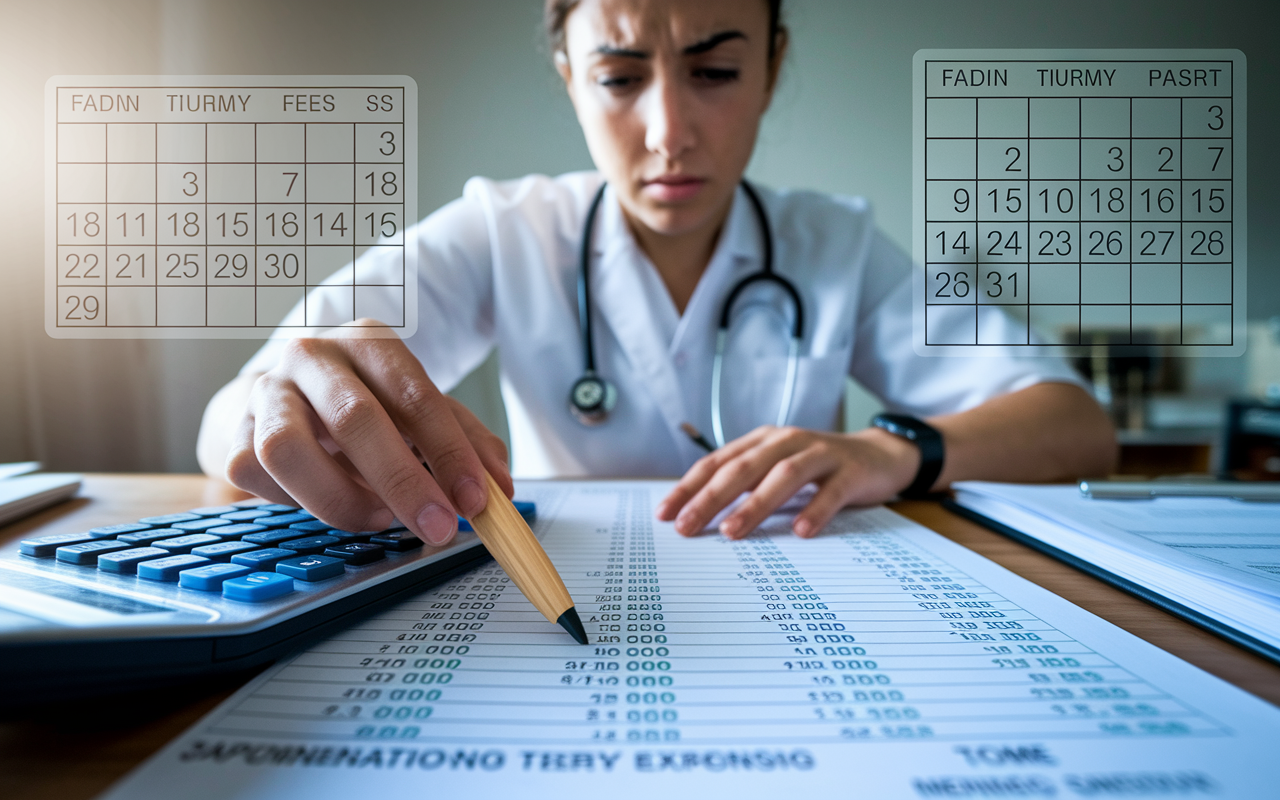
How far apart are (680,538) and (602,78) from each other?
20.0 inches

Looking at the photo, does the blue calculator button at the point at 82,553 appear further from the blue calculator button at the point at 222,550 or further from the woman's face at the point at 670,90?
the woman's face at the point at 670,90

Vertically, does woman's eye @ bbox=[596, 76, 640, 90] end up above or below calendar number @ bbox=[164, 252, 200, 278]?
above

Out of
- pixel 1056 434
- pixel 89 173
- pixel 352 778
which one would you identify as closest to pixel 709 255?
pixel 1056 434

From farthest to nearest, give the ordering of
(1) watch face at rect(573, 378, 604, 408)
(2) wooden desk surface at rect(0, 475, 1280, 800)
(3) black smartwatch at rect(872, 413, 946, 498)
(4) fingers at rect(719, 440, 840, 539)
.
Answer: (1) watch face at rect(573, 378, 604, 408)
(3) black smartwatch at rect(872, 413, 946, 498)
(4) fingers at rect(719, 440, 840, 539)
(2) wooden desk surface at rect(0, 475, 1280, 800)

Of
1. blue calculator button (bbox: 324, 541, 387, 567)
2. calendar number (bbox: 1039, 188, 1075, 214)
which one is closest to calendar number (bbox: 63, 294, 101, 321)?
blue calculator button (bbox: 324, 541, 387, 567)

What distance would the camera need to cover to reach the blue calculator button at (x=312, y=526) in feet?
1.08

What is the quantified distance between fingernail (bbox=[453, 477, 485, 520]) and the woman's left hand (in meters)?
0.17

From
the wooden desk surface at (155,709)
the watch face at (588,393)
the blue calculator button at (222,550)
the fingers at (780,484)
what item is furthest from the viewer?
the watch face at (588,393)

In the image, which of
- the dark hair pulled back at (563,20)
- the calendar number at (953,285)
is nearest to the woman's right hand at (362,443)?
the calendar number at (953,285)

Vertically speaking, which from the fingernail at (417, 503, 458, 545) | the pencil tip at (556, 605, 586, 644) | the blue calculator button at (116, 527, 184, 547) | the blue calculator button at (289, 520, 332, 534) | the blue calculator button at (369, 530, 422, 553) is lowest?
the pencil tip at (556, 605, 586, 644)

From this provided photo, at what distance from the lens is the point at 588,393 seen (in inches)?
30.0

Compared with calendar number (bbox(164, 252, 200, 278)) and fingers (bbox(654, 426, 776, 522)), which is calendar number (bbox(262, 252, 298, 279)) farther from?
fingers (bbox(654, 426, 776, 522))

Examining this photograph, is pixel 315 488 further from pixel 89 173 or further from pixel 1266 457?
pixel 1266 457
